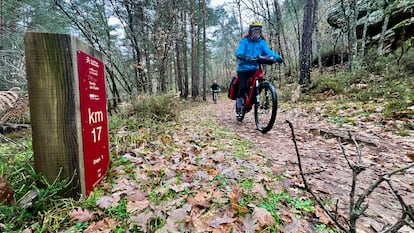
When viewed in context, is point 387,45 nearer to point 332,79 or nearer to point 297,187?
point 332,79

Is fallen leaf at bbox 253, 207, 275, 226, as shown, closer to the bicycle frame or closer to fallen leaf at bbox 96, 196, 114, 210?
fallen leaf at bbox 96, 196, 114, 210

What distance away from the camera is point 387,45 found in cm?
874

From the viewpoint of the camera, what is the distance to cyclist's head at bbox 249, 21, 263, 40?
4.38 metres

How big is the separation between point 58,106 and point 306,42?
7806mm

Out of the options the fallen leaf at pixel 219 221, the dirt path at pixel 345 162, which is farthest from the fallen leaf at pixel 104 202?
the dirt path at pixel 345 162

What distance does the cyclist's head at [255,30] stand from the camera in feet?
14.4

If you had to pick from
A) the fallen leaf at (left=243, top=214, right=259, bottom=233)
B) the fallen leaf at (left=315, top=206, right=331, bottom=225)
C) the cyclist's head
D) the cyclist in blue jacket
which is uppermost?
the cyclist's head

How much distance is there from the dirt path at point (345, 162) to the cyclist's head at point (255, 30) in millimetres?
1936

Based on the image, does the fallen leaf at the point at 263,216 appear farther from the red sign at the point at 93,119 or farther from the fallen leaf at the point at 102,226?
the red sign at the point at 93,119

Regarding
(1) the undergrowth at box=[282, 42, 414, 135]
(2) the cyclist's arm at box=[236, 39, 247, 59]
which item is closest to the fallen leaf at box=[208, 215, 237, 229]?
(1) the undergrowth at box=[282, 42, 414, 135]

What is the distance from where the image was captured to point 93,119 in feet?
5.99

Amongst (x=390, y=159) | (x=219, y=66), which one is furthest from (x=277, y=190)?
(x=219, y=66)

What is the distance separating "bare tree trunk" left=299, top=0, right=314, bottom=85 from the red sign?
7.17m

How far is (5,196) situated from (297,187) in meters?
2.04
